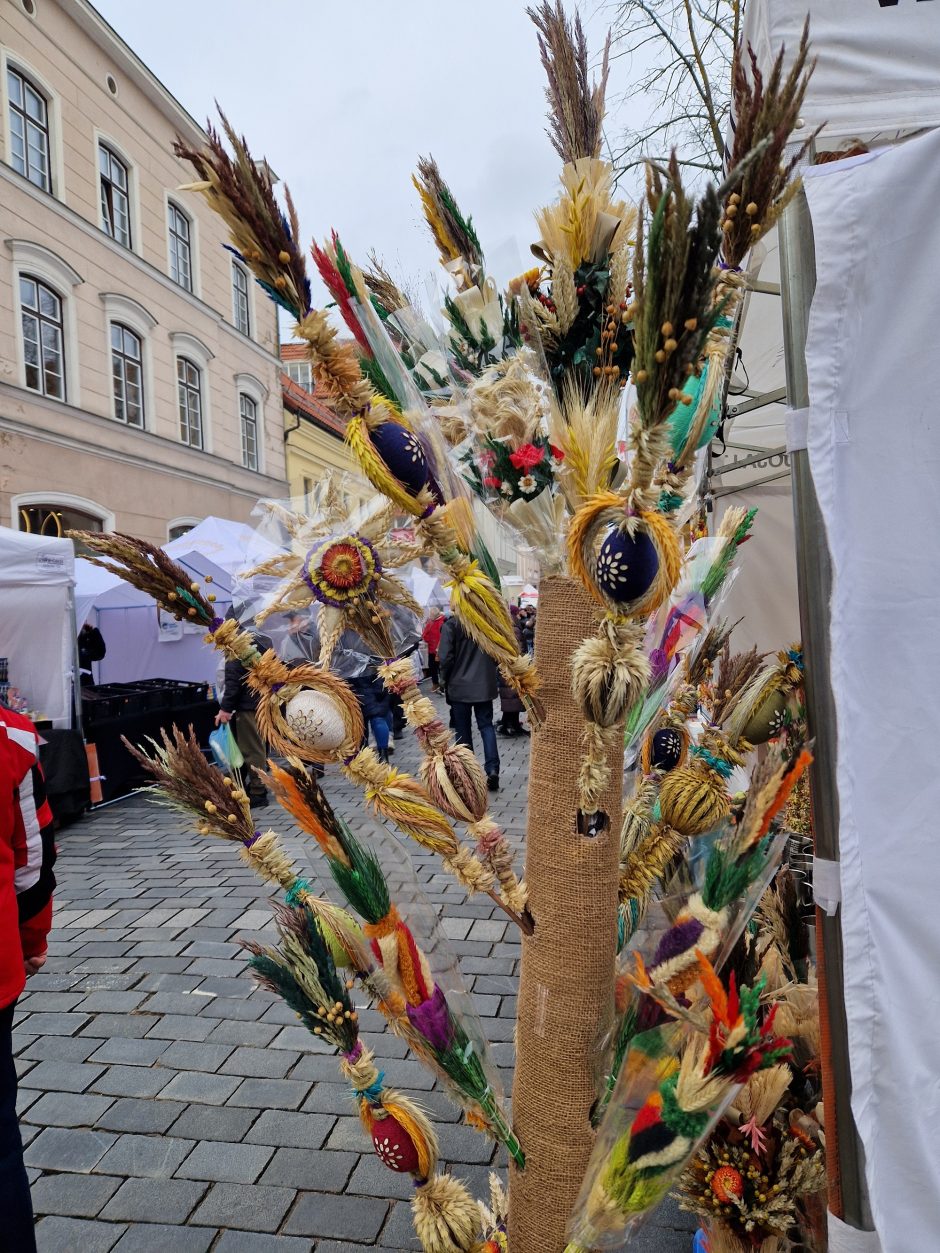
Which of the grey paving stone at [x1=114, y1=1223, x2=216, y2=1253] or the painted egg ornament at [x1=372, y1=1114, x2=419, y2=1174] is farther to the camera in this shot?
the grey paving stone at [x1=114, y1=1223, x2=216, y2=1253]

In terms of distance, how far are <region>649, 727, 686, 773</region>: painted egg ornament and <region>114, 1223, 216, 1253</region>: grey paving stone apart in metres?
1.80

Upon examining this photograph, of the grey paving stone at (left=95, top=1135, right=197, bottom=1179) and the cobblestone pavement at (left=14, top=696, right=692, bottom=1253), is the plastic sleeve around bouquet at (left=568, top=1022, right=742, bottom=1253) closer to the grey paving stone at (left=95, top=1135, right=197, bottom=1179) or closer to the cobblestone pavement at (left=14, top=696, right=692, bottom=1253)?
the cobblestone pavement at (left=14, top=696, right=692, bottom=1253)

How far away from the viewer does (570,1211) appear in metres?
1.34

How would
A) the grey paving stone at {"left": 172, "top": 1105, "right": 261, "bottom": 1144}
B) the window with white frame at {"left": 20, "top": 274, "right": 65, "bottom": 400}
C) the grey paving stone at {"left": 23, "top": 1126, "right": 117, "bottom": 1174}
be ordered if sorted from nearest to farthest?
the grey paving stone at {"left": 23, "top": 1126, "right": 117, "bottom": 1174}
the grey paving stone at {"left": 172, "top": 1105, "right": 261, "bottom": 1144}
the window with white frame at {"left": 20, "top": 274, "right": 65, "bottom": 400}

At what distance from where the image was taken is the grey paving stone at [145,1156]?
7.83 feet

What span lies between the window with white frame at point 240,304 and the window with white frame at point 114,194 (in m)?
3.47

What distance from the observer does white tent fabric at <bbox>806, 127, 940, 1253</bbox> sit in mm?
1037

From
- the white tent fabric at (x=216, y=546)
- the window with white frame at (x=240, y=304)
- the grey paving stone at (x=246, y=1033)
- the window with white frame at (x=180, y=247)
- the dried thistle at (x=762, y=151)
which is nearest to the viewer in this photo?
the dried thistle at (x=762, y=151)

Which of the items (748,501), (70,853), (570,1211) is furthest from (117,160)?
(570,1211)

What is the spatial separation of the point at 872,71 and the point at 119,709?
769 centimetres

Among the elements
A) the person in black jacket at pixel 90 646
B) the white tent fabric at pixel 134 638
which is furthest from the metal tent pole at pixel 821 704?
the white tent fabric at pixel 134 638

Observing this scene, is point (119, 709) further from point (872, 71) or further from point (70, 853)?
point (872, 71)

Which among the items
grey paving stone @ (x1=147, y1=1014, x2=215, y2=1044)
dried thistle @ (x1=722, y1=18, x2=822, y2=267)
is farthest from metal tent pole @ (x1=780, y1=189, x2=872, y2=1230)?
grey paving stone @ (x1=147, y1=1014, x2=215, y2=1044)

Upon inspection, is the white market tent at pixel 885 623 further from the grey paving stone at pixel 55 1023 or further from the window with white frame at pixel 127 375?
the window with white frame at pixel 127 375
